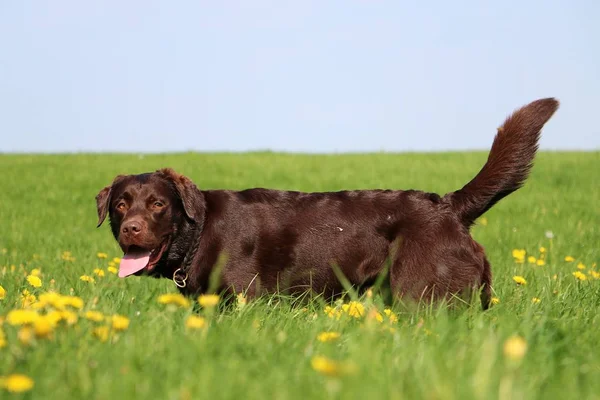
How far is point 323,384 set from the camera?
2.19m

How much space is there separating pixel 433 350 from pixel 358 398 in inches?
28.7

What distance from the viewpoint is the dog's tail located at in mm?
4418

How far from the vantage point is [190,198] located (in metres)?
4.56

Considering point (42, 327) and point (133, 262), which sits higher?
point (42, 327)

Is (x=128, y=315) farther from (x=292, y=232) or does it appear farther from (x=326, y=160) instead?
(x=326, y=160)

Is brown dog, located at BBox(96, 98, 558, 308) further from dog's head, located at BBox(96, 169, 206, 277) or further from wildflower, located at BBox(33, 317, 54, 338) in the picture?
wildflower, located at BBox(33, 317, 54, 338)

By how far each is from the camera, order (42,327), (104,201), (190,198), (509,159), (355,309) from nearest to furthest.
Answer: (42,327) → (355,309) → (509,159) → (190,198) → (104,201)

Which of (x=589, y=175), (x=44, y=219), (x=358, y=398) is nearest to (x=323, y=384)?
(x=358, y=398)

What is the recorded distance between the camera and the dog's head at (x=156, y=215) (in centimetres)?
444

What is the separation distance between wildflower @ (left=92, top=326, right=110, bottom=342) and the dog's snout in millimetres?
1680

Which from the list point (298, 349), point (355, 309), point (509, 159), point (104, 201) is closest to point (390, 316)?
point (355, 309)

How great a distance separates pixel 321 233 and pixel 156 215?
1117 mm

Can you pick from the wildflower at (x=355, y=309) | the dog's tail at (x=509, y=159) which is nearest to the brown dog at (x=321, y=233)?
the dog's tail at (x=509, y=159)

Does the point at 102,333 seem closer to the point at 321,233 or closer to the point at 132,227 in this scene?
the point at 132,227
